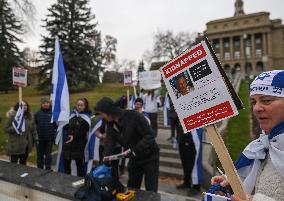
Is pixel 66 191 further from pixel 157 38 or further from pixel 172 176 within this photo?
pixel 157 38

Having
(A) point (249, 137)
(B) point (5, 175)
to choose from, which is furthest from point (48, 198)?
(A) point (249, 137)

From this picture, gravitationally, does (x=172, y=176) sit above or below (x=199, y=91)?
below

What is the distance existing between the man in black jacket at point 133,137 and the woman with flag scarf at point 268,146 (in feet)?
8.31

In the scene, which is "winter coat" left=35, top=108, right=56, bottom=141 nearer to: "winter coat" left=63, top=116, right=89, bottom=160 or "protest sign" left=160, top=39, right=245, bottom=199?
"winter coat" left=63, top=116, right=89, bottom=160

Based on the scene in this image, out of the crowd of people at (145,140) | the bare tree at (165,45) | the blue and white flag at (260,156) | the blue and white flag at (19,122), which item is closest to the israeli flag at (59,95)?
the crowd of people at (145,140)

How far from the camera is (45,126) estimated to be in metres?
8.08

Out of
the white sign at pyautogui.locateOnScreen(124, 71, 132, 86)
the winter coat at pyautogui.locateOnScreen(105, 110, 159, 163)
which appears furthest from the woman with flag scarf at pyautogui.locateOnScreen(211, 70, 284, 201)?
the white sign at pyautogui.locateOnScreen(124, 71, 132, 86)

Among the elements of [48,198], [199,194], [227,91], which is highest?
[227,91]

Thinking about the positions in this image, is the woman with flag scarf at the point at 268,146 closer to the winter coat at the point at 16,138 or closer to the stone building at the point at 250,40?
the winter coat at the point at 16,138

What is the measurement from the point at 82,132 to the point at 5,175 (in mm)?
2351

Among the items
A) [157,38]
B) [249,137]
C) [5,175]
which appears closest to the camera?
[5,175]

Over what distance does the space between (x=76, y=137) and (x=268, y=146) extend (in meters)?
5.24

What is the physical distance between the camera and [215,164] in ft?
27.9

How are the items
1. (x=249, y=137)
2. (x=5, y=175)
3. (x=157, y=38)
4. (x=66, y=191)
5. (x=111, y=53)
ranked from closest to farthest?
1. (x=66, y=191)
2. (x=5, y=175)
3. (x=249, y=137)
4. (x=111, y=53)
5. (x=157, y=38)
